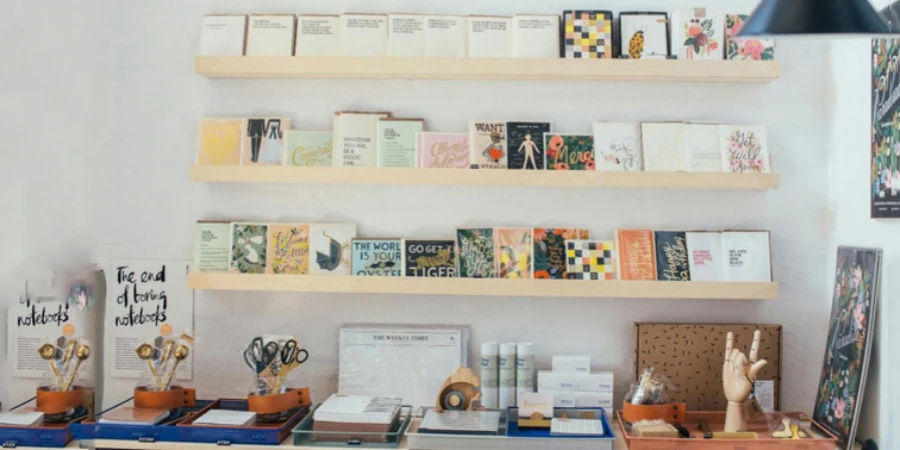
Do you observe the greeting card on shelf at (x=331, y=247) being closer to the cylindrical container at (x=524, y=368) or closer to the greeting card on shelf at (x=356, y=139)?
the greeting card on shelf at (x=356, y=139)

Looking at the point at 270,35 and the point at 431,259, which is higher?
the point at 270,35

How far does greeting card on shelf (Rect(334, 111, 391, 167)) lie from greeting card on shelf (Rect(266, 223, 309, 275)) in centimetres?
29

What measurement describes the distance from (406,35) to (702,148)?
109 centimetres

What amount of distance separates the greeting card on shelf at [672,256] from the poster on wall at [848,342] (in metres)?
0.49

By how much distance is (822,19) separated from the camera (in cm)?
174

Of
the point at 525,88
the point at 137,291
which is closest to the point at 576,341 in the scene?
the point at 525,88

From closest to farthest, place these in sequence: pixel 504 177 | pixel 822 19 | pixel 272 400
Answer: pixel 822 19
pixel 272 400
pixel 504 177

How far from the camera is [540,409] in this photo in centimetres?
276

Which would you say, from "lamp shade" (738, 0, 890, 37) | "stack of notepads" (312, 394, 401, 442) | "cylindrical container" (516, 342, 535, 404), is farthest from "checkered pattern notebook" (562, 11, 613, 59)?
"stack of notepads" (312, 394, 401, 442)

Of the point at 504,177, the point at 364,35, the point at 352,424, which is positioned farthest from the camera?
the point at 364,35

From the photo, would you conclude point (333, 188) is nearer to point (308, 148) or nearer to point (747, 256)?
point (308, 148)

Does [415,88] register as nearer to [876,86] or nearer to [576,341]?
[576,341]

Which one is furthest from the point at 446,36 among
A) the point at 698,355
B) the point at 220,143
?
the point at 698,355

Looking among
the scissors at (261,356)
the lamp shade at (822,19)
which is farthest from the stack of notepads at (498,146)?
the lamp shade at (822,19)
